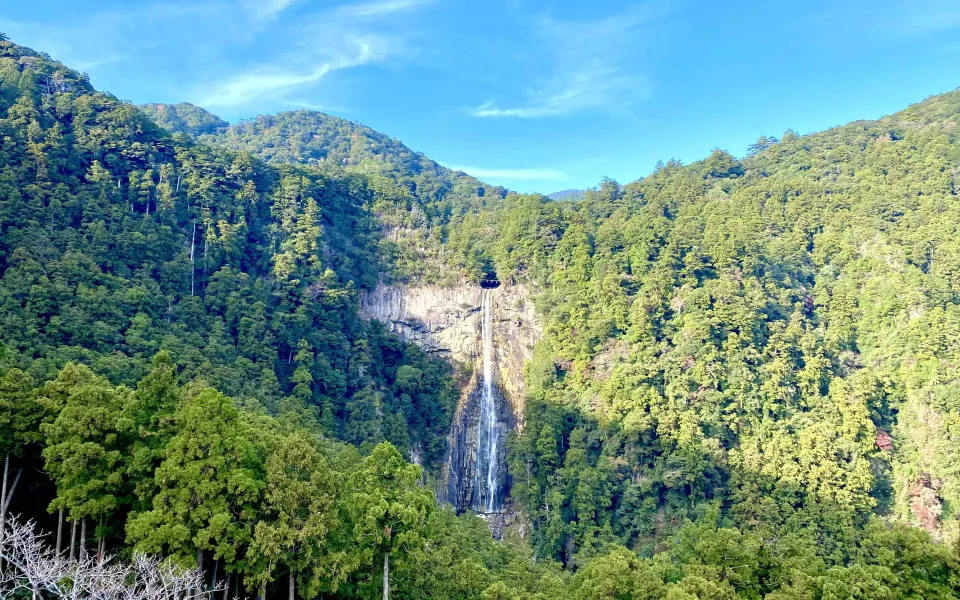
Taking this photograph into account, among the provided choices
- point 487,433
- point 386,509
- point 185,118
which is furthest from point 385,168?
point 386,509

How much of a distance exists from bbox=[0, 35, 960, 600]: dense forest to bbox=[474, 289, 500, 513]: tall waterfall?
3647mm

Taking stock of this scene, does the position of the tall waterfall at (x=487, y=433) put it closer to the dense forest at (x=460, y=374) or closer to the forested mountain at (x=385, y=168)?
the dense forest at (x=460, y=374)

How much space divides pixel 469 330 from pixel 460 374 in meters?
4.32

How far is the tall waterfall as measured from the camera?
49.4 m

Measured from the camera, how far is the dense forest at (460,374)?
63.4 ft

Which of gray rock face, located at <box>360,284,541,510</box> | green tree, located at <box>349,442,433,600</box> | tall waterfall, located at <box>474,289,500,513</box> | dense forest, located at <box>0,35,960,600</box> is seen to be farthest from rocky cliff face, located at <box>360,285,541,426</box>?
green tree, located at <box>349,442,433,600</box>

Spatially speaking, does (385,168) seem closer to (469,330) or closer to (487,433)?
(469,330)

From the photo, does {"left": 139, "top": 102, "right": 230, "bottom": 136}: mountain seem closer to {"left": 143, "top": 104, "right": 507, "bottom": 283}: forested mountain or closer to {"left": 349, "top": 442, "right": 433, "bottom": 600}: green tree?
{"left": 143, "top": 104, "right": 507, "bottom": 283}: forested mountain

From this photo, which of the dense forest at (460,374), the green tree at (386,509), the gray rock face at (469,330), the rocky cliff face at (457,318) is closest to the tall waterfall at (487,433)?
the gray rock face at (469,330)

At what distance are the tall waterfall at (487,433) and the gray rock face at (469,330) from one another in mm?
389

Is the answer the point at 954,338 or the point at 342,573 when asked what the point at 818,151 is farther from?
the point at 342,573

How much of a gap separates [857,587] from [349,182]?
56603mm

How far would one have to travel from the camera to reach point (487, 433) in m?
52.4

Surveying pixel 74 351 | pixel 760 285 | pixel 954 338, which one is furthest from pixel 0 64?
pixel 954 338
